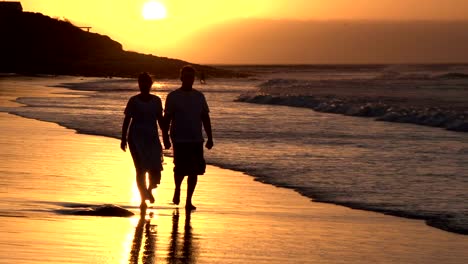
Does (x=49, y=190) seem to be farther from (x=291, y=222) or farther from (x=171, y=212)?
(x=291, y=222)

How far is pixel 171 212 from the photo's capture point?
487 inches

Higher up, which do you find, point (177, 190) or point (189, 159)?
point (189, 159)

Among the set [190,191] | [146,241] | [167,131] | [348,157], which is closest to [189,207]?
[190,191]

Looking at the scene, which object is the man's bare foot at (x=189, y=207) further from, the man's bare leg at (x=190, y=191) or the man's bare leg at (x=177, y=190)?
the man's bare leg at (x=177, y=190)

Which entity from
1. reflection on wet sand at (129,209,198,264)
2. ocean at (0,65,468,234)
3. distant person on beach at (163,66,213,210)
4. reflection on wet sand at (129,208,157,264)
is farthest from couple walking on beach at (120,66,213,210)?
ocean at (0,65,468,234)

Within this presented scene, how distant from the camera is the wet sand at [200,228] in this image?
9641mm

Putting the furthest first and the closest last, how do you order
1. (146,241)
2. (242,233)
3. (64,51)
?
(64,51)
(242,233)
(146,241)

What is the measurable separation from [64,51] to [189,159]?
120 m

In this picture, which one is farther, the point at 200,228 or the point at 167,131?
the point at 167,131

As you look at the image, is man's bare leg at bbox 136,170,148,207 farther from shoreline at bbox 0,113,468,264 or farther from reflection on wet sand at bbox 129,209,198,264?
reflection on wet sand at bbox 129,209,198,264

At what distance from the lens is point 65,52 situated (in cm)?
13012

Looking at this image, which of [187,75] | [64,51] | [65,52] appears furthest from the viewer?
[64,51]

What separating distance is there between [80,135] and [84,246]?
14.7 m

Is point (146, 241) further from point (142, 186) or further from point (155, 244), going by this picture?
point (142, 186)
